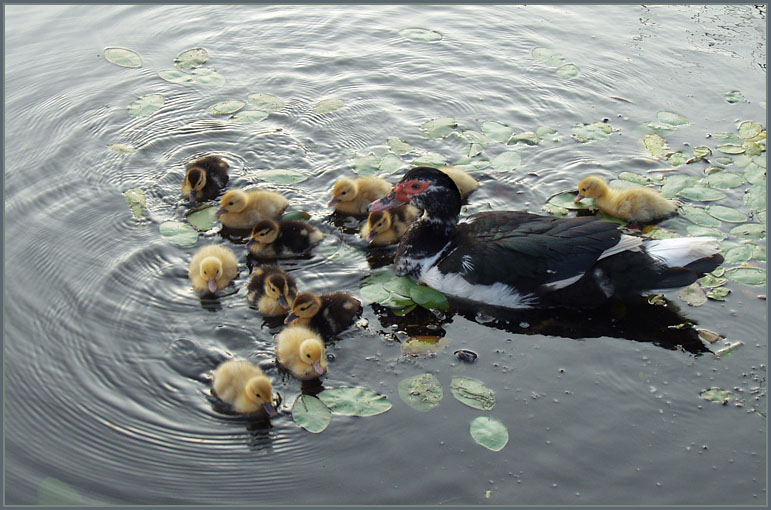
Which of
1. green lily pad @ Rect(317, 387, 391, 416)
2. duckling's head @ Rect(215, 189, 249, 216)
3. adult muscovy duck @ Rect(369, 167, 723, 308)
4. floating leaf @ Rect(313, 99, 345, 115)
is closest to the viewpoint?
green lily pad @ Rect(317, 387, 391, 416)

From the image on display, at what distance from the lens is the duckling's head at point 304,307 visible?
518 cm

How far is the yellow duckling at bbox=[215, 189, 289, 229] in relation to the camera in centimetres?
634

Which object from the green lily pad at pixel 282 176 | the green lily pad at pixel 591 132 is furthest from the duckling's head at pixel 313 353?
the green lily pad at pixel 591 132

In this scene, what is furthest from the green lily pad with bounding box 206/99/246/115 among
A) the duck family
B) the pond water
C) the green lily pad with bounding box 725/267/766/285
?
the green lily pad with bounding box 725/267/766/285

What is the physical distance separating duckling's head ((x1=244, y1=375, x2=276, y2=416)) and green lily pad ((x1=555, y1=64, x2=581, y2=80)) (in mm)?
5556

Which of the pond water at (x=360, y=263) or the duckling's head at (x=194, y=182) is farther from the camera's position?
the duckling's head at (x=194, y=182)

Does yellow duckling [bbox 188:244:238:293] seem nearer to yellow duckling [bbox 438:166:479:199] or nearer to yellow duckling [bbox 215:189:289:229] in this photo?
yellow duckling [bbox 215:189:289:229]

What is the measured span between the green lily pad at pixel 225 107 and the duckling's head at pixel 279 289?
308 centimetres

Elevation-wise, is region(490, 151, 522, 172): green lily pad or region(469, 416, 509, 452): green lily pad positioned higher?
region(490, 151, 522, 172): green lily pad

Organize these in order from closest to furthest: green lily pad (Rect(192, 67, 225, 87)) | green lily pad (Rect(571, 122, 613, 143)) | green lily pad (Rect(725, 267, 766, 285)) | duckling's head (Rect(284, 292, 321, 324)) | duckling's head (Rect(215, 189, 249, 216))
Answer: duckling's head (Rect(284, 292, 321, 324)) < green lily pad (Rect(725, 267, 766, 285)) < duckling's head (Rect(215, 189, 249, 216)) < green lily pad (Rect(571, 122, 613, 143)) < green lily pad (Rect(192, 67, 225, 87))

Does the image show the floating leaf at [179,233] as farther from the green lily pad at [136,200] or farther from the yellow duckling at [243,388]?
the yellow duckling at [243,388]

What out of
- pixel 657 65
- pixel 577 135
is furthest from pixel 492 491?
pixel 657 65

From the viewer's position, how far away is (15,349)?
5.18m

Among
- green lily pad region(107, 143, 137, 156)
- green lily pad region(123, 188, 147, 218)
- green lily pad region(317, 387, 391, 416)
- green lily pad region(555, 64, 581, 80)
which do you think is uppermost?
green lily pad region(555, 64, 581, 80)
